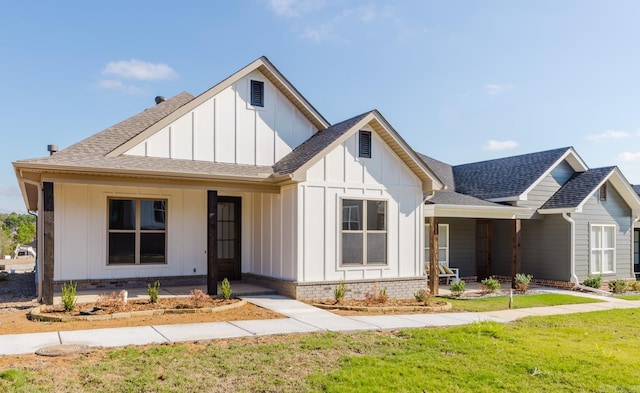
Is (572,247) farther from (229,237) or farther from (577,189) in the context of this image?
(229,237)

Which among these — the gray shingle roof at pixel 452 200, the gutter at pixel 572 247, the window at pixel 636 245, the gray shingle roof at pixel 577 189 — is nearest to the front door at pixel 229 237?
the gray shingle roof at pixel 452 200

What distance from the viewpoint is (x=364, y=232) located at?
13.0 meters

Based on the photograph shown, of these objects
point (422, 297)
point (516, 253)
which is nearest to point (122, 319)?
point (422, 297)

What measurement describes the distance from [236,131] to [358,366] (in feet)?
28.9

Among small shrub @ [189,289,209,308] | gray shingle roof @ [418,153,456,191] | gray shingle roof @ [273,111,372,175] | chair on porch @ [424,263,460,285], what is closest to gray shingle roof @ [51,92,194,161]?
gray shingle roof @ [273,111,372,175]

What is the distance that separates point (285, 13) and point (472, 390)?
11.2 meters

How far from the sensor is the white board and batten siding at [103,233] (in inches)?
476

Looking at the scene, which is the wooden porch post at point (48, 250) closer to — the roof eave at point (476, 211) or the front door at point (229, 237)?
the front door at point (229, 237)

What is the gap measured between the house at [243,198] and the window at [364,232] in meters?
0.03

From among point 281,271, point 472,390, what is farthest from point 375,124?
point 472,390

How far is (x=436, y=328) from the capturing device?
29.3 ft

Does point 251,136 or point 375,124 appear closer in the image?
point 375,124

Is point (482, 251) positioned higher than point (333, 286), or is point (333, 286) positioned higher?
point (482, 251)

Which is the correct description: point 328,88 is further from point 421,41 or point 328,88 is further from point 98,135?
point 98,135
